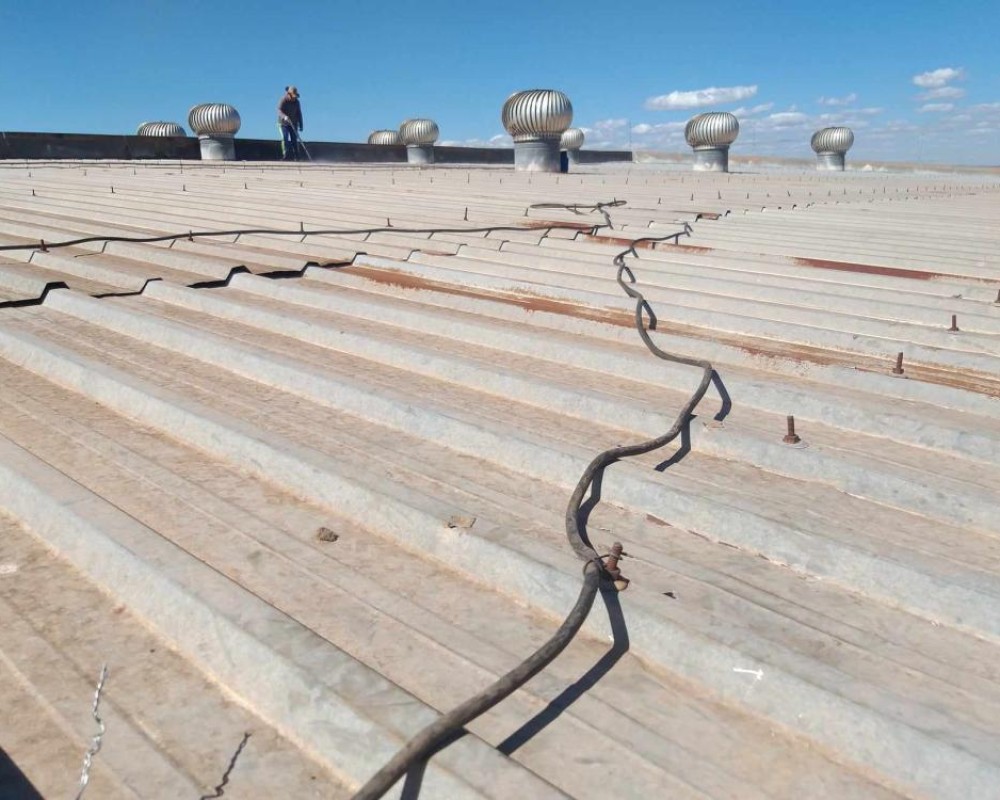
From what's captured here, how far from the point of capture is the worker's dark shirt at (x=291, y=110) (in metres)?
21.6

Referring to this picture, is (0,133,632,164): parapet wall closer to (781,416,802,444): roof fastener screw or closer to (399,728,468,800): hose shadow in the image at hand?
(781,416,802,444): roof fastener screw

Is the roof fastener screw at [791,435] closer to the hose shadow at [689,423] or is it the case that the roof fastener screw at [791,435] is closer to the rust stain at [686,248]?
the hose shadow at [689,423]

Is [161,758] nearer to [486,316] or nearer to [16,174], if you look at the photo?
[486,316]

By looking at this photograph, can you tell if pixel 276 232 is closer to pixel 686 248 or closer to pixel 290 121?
pixel 686 248

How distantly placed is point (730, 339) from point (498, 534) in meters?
2.45

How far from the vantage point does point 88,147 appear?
19.6 meters

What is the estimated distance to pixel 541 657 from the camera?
→ 1.80 meters

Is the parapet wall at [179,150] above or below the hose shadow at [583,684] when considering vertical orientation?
above

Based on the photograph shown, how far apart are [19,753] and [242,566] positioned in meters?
0.73

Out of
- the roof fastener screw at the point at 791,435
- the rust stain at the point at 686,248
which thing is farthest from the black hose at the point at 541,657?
the rust stain at the point at 686,248

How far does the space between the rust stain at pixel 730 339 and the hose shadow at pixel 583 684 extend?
216 centimetres

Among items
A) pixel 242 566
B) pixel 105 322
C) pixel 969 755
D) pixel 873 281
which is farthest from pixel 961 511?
pixel 105 322

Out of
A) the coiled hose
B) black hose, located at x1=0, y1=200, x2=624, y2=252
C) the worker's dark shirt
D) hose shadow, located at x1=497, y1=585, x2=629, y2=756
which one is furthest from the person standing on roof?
hose shadow, located at x1=497, y1=585, x2=629, y2=756

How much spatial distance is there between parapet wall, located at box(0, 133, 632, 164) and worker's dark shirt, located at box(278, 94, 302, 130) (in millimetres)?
1143
